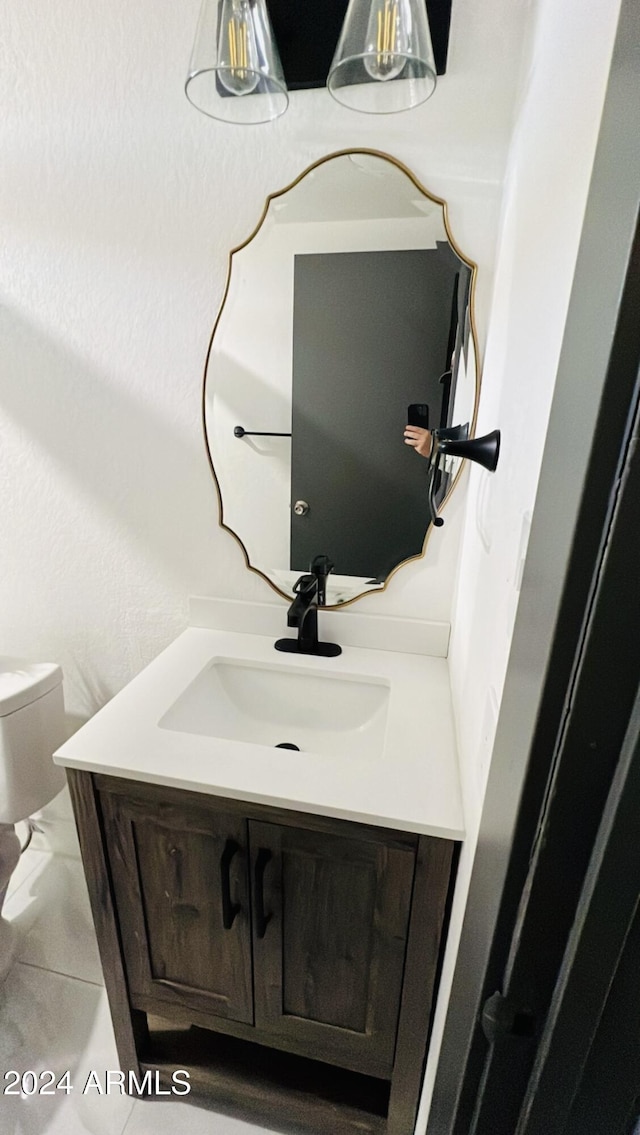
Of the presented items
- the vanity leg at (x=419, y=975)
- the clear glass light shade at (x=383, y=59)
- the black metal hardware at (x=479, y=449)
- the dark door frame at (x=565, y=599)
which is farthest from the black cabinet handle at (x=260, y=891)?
the clear glass light shade at (x=383, y=59)

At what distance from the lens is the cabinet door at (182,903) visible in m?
0.85

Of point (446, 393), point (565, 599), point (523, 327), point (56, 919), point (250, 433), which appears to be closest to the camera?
point (565, 599)

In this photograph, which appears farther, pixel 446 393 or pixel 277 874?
pixel 446 393

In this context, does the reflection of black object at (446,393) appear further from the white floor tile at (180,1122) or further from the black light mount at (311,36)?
the white floor tile at (180,1122)

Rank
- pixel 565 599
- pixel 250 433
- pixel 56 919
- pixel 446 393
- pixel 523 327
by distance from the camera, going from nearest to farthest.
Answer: pixel 565 599
pixel 523 327
pixel 446 393
pixel 250 433
pixel 56 919

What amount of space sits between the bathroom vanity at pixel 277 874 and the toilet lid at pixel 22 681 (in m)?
0.38

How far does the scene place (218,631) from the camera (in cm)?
129

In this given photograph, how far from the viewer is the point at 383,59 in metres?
0.81

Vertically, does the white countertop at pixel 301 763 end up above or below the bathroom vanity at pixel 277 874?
above

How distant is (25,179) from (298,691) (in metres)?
1.25

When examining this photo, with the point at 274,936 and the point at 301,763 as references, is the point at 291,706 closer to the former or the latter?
the point at 301,763

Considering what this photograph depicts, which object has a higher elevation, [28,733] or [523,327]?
[523,327]

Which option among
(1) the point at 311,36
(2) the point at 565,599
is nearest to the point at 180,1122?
(2) the point at 565,599

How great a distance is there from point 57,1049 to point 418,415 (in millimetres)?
1590
